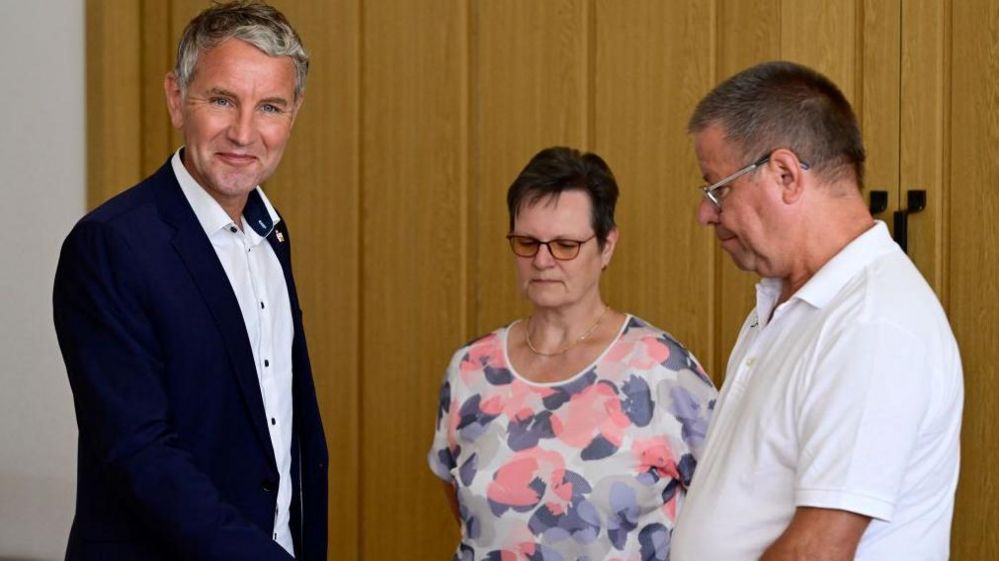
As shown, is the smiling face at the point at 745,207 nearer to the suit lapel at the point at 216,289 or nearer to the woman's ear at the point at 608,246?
→ the suit lapel at the point at 216,289

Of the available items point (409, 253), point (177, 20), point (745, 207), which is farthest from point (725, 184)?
point (177, 20)

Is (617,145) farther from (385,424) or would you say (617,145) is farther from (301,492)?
(301,492)

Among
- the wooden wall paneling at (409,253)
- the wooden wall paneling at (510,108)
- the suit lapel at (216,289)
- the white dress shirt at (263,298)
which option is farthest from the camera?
the wooden wall paneling at (409,253)

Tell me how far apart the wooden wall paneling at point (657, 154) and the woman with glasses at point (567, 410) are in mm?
449

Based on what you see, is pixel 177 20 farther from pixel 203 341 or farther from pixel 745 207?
pixel 745 207

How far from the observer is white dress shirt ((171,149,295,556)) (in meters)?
2.16

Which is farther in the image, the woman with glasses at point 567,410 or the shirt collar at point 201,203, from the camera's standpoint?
the woman with glasses at point 567,410

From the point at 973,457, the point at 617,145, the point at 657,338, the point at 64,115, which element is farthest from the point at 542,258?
the point at 64,115

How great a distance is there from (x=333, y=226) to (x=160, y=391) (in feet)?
6.04

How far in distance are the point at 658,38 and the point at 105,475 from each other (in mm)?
1884

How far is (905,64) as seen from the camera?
3029 millimetres

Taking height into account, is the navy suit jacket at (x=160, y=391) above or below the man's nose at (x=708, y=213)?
below

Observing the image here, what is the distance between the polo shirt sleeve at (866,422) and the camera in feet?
5.20

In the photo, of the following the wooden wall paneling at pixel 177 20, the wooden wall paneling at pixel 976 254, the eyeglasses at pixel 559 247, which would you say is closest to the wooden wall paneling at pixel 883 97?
the wooden wall paneling at pixel 976 254
